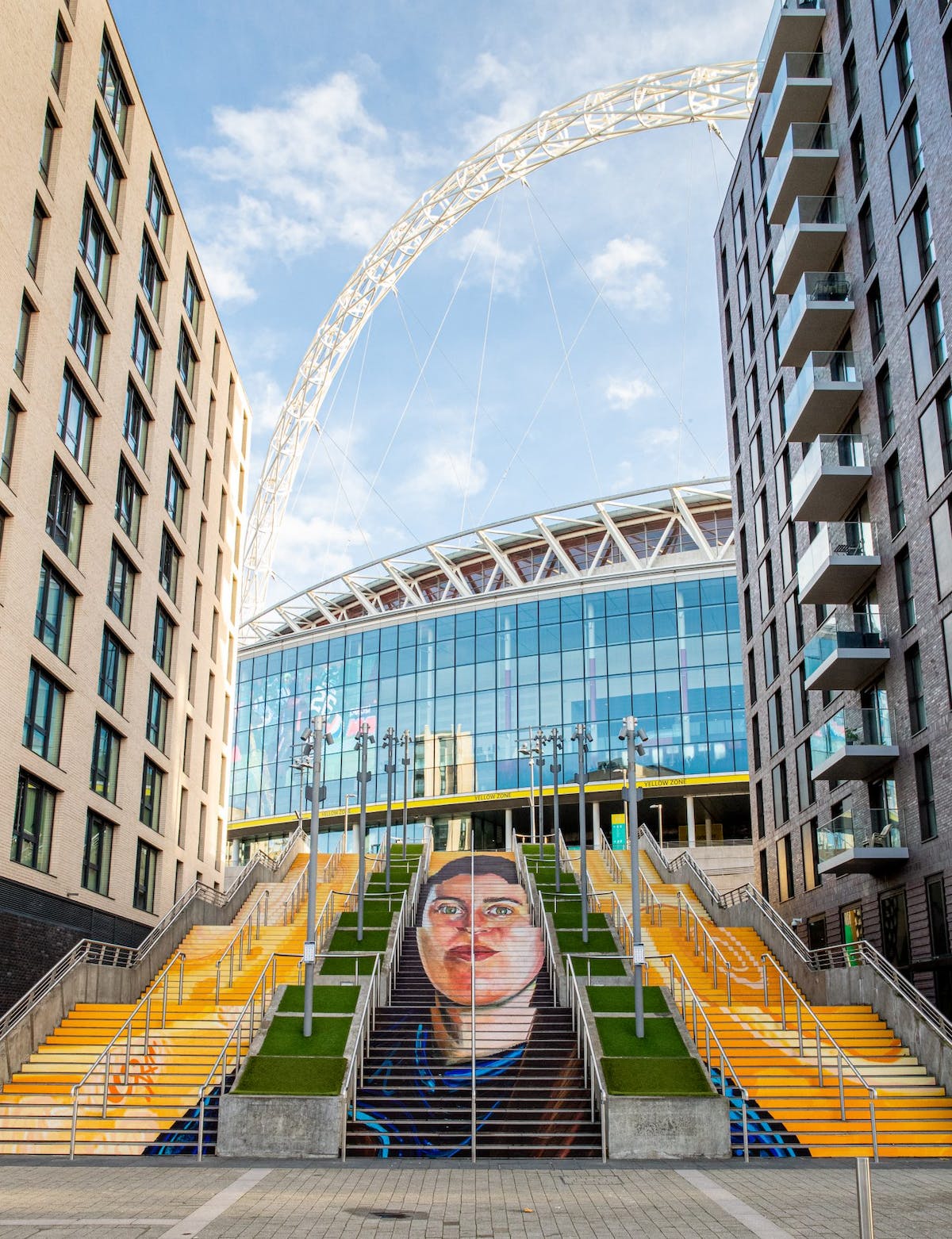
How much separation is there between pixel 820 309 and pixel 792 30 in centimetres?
1020

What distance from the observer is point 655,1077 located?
761 inches

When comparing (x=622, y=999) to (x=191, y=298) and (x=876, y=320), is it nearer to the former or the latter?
(x=876, y=320)

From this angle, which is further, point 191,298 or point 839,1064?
point 191,298

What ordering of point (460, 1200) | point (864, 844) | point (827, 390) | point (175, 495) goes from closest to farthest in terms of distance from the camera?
point (460, 1200), point (864, 844), point (827, 390), point (175, 495)

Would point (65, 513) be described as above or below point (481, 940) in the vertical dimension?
above

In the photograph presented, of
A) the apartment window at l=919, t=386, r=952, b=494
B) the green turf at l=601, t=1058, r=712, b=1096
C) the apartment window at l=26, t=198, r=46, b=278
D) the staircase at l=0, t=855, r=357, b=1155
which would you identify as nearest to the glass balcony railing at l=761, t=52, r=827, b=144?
the apartment window at l=919, t=386, r=952, b=494

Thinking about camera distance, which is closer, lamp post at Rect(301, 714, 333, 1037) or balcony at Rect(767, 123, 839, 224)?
lamp post at Rect(301, 714, 333, 1037)

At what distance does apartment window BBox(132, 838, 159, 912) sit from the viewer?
1406 inches

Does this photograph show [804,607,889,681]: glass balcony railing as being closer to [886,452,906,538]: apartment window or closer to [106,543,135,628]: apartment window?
[886,452,906,538]: apartment window

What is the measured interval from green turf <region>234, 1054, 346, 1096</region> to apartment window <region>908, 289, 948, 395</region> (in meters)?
19.3

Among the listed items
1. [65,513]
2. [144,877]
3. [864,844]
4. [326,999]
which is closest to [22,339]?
[65,513]

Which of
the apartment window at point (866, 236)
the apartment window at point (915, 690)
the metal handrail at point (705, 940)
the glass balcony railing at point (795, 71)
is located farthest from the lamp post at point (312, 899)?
the glass balcony railing at point (795, 71)

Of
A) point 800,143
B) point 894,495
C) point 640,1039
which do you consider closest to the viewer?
point 640,1039

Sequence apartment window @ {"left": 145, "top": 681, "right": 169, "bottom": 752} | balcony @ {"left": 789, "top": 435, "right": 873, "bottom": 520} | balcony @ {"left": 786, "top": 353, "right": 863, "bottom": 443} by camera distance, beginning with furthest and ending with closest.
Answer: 1. apartment window @ {"left": 145, "top": 681, "right": 169, "bottom": 752}
2. balcony @ {"left": 786, "top": 353, "right": 863, "bottom": 443}
3. balcony @ {"left": 789, "top": 435, "right": 873, "bottom": 520}
